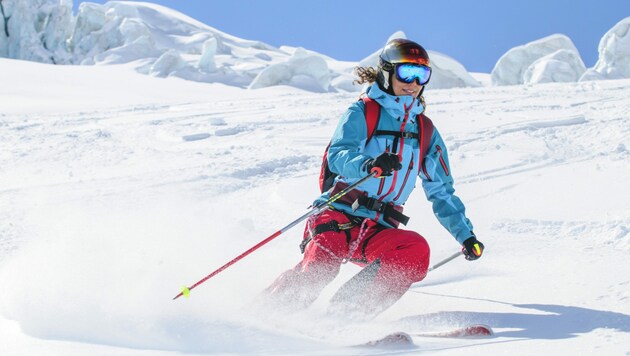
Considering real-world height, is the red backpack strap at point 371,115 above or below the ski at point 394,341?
above

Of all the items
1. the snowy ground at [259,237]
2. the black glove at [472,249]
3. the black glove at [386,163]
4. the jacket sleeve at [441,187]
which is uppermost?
the black glove at [386,163]

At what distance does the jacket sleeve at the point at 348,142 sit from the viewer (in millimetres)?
3125

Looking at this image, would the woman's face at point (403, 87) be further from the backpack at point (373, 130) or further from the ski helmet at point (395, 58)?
the backpack at point (373, 130)

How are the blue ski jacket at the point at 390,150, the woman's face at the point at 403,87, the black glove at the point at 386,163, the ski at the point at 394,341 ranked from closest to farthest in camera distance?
the ski at the point at 394,341
the black glove at the point at 386,163
the blue ski jacket at the point at 390,150
the woman's face at the point at 403,87

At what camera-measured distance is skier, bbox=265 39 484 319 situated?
312 cm

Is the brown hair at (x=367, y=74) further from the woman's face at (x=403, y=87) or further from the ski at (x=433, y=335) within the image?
the ski at (x=433, y=335)

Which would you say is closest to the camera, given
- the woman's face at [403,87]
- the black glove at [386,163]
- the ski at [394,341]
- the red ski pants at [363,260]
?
the ski at [394,341]

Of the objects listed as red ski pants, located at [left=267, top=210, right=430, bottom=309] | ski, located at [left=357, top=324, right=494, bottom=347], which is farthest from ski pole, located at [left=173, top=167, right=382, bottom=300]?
ski, located at [left=357, top=324, right=494, bottom=347]

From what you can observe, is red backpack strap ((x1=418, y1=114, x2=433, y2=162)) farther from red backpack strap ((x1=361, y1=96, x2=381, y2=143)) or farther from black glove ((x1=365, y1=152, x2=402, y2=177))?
black glove ((x1=365, y1=152, x2=402, y2=177))

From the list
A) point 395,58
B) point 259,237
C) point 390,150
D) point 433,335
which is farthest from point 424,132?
point 259,237

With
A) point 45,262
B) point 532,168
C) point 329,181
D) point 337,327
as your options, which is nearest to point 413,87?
point 329,181

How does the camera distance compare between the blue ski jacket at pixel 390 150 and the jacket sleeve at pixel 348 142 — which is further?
the blue ski jacket at pixel 390 150

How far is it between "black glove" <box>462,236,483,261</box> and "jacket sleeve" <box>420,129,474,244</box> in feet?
0.39

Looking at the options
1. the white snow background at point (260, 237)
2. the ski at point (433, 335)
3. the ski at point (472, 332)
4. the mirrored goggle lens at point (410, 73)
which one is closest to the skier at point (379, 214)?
the mirrored goggle lens at point (410, 73)
